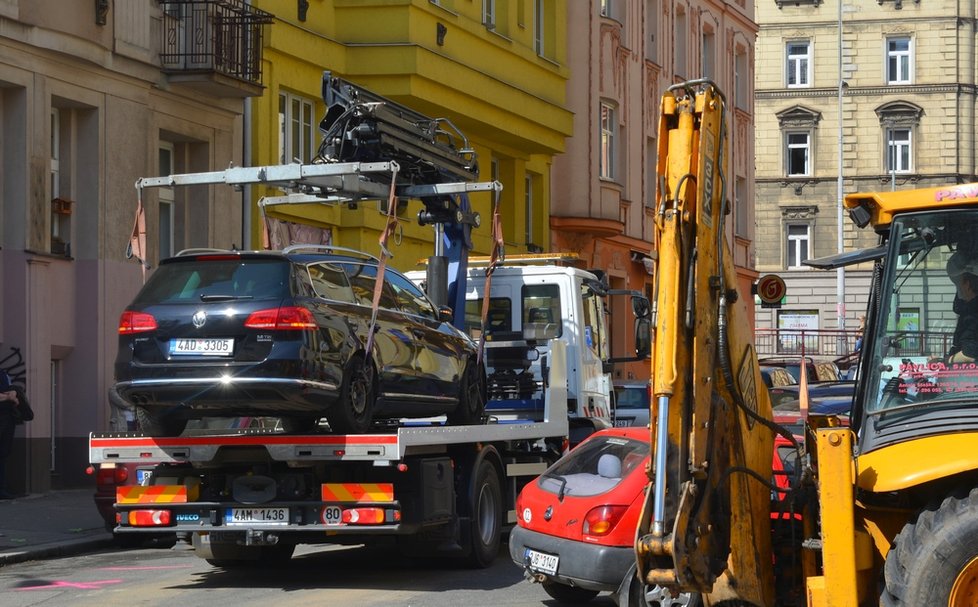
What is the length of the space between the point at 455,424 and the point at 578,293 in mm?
3420

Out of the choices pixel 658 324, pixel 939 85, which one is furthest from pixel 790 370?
pixel 939 85

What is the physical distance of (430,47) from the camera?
92.6 feet

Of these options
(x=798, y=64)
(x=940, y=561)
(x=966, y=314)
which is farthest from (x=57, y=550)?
(x=798, y=64)

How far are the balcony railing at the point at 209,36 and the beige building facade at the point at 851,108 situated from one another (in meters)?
47.3

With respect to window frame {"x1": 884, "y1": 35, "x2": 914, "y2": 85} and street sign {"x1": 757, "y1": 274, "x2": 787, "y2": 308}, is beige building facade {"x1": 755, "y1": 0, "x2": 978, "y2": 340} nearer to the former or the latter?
window frame {"x1": 884, "y1": 35, "x2": 914, "y2": 85}

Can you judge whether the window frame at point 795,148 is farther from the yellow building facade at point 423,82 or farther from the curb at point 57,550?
the curb at point 57,550

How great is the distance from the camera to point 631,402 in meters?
26.0

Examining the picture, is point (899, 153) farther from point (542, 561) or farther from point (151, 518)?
point (542, 561)

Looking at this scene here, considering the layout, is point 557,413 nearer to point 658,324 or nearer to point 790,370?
point 658,324

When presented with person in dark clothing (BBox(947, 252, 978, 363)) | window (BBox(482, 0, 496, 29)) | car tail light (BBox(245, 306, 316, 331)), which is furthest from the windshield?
window (BBox(482, 0, 496, 29))

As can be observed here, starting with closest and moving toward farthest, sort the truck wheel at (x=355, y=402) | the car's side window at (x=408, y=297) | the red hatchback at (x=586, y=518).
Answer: the red hatchback at (x=586, y=518) → the truck wheel at (x=355, y=402) → the car's side window at (x=408, y=297)

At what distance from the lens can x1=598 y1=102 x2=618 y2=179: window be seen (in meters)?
38.2

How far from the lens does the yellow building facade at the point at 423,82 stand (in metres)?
26.1

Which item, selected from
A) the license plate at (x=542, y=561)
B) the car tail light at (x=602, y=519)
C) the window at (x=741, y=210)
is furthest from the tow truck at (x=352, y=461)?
the window at (x=741, y=210)
